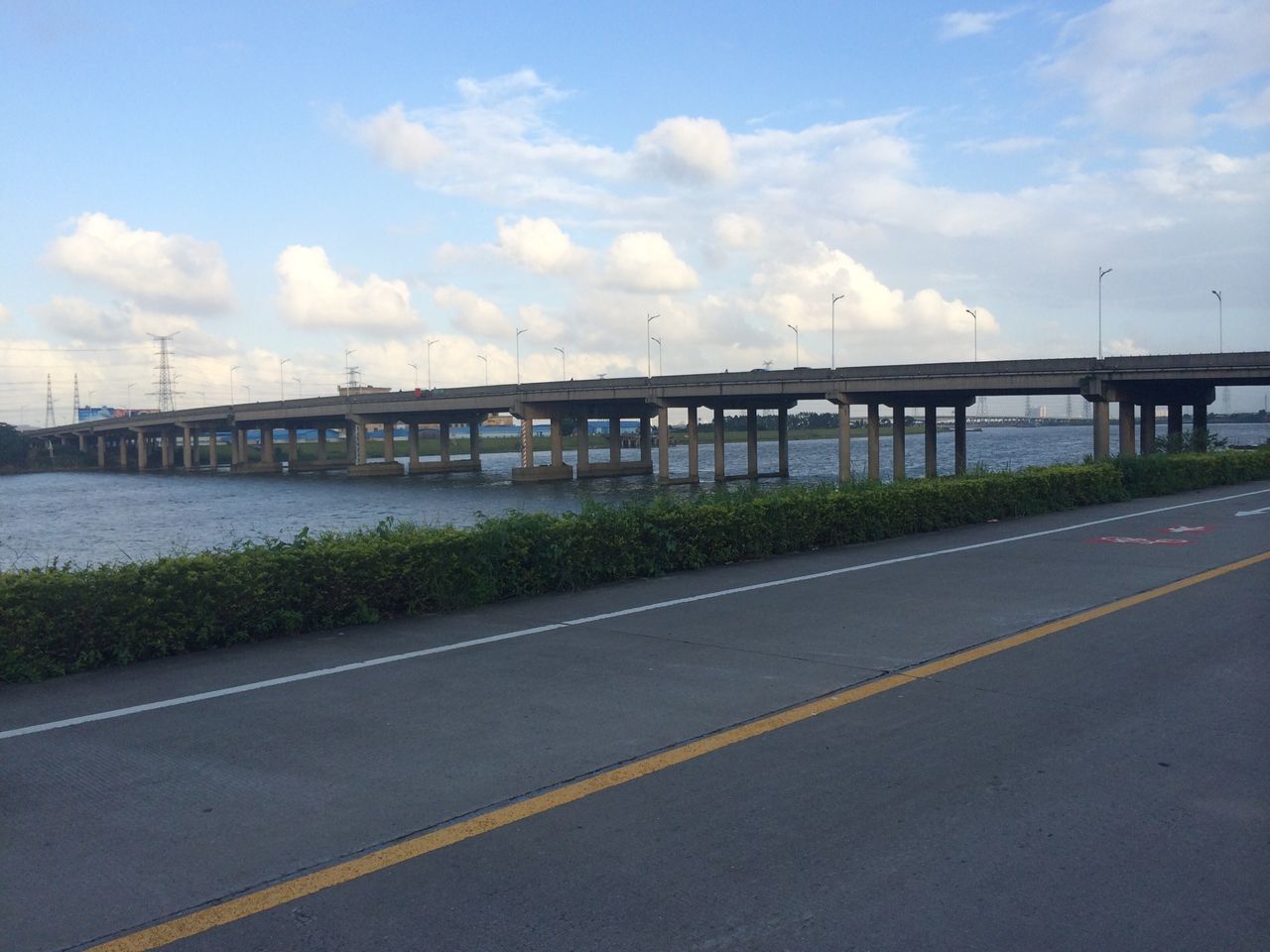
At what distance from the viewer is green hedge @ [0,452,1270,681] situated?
8953 mm

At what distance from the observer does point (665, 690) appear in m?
7.91

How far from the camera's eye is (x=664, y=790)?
18.9 feet

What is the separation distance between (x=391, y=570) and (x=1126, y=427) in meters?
52.1

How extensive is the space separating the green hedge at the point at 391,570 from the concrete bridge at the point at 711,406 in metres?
35.2

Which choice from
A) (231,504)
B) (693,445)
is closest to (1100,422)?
(693,445)

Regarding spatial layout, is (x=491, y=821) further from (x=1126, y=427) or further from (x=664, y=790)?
(x=1126, y=427)

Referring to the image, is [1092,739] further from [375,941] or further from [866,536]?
[866,536]

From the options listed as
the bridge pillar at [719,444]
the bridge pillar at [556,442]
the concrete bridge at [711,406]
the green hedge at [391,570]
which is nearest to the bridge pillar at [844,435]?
the concrete bridge at [711,406]

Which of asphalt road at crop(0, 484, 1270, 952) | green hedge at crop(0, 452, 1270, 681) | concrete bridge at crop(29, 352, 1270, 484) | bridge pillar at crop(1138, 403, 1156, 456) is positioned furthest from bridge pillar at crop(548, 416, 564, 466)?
asphalt road at crop(0, 484, 1270, 952)

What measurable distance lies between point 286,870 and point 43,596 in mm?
5245

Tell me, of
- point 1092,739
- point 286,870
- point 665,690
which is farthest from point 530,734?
point 1092,739

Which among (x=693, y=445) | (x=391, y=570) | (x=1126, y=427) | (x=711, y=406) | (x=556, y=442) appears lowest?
(x=391, y=570)

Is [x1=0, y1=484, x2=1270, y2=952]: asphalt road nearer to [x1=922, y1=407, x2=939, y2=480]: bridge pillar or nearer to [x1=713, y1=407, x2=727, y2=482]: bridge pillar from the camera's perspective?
[x1=922, y1=407, x2=939, y2=480]: bridge pillar

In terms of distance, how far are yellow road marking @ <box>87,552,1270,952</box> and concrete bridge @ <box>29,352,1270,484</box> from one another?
45031 mm
